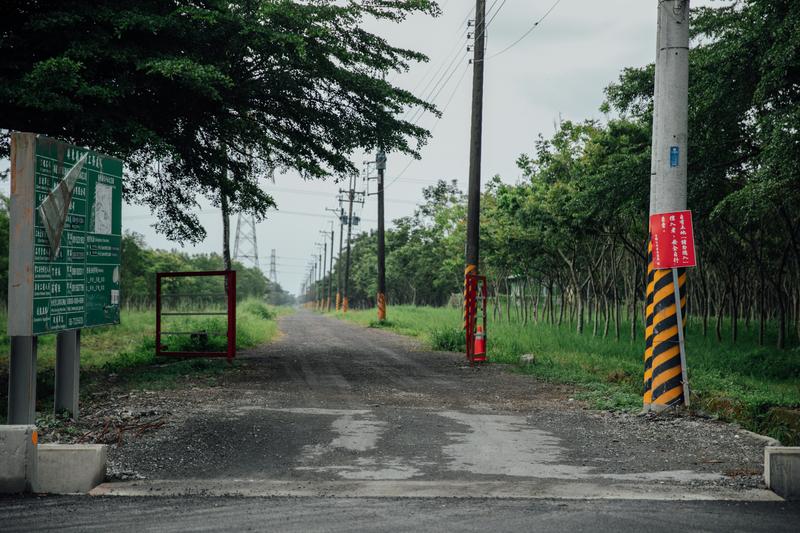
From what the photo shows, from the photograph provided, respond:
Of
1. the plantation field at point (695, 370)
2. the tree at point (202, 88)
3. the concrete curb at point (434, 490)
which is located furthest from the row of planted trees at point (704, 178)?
the concrete curb at point (434, 490)

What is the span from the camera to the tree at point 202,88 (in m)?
11.7

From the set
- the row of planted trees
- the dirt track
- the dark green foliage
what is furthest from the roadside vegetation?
the dark green foliage

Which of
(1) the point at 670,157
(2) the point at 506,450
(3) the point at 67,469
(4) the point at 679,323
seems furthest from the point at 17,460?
(1) the point at 670,157

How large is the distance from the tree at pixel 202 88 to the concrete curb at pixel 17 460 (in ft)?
20.1

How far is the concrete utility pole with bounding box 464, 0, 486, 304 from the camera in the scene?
19.8 meters

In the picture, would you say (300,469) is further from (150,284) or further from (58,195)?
(150,284)

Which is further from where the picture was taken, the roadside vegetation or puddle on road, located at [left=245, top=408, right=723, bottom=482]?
the roadside vegetation

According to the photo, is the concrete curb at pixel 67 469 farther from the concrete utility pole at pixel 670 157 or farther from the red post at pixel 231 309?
the red post at pixel 231 309

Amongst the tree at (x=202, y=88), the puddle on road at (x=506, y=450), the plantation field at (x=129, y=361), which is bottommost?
the plantation field at (x=129, y=361)

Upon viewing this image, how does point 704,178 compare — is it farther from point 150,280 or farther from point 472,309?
point 150,280

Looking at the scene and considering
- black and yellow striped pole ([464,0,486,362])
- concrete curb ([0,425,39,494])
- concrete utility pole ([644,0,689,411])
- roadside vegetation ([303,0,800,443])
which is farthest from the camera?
black and yellow striped pole ([464,0,486,362])

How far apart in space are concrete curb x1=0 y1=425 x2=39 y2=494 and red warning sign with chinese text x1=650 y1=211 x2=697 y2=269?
26.3 ft

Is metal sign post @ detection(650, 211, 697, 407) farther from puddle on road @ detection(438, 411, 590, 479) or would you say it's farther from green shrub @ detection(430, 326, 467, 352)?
green shrub @ detection(430, 326, 467, 352)

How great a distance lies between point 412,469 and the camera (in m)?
7.18
